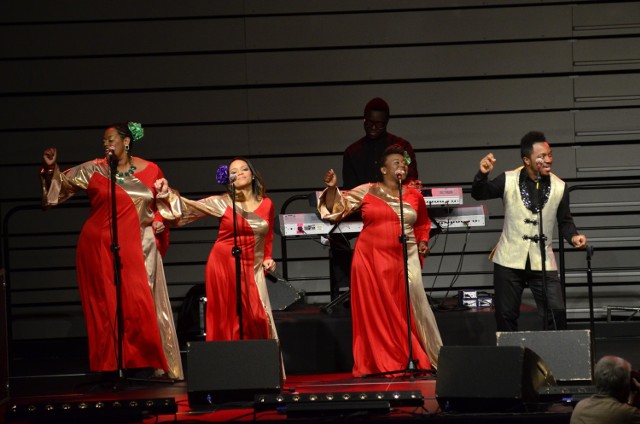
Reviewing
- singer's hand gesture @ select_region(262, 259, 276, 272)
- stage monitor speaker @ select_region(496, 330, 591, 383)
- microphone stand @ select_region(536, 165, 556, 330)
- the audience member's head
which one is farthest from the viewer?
singer's hand gesture @ select_region(262, 259, 276, 272)

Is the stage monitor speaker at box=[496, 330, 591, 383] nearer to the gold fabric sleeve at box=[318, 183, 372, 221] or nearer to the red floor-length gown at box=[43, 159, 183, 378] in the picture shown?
the gold fabric sleeve at box=[318, 183, 372, 221]

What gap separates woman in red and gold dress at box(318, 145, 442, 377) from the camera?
7.20 m

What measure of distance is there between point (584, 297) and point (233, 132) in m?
3.63

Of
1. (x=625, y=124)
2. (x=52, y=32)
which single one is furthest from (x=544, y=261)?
(x=52, y=32)

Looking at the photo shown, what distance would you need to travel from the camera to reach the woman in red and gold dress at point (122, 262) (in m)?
7.00

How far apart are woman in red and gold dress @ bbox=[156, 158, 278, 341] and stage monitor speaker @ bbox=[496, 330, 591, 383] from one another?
185 cm

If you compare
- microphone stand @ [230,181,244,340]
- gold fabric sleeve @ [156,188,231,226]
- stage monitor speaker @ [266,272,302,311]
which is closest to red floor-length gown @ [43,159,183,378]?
gold fabric sleeve @ [156,188,231,226]

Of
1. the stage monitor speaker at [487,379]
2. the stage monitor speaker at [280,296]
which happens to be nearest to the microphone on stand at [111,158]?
the stage monitor speaker at [280,296]

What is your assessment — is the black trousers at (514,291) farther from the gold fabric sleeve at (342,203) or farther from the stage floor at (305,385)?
the gold fabric sleeve at (342,203)

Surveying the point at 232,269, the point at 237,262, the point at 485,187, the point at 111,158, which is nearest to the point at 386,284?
the point at 485,187

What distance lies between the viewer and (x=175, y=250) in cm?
976

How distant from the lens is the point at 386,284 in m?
7.21

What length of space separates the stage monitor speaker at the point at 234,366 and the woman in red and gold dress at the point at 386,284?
1725 millimetres

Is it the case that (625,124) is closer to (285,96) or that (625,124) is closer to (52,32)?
(285,96)
